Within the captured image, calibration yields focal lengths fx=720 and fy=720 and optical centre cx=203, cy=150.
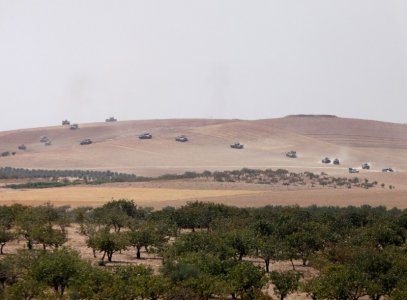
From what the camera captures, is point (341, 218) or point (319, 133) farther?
Result: point (319, 133)

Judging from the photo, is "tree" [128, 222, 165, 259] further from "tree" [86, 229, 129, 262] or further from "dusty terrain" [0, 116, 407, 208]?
"dusty terrain" [0, 116, 407, 208]

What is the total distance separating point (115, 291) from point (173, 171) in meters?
84.0

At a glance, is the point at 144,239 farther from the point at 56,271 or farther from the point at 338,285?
the point at 338,285

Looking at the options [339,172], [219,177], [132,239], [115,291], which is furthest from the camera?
[339,172]

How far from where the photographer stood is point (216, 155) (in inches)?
4953

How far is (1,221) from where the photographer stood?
135 ft

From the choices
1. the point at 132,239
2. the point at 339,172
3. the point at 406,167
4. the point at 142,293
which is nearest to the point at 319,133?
the point at 406,167

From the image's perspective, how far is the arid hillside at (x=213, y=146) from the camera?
116 meters

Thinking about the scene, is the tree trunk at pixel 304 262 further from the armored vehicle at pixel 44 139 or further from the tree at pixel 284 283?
the armored vehicle at pixel 44 139

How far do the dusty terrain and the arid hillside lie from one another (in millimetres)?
166

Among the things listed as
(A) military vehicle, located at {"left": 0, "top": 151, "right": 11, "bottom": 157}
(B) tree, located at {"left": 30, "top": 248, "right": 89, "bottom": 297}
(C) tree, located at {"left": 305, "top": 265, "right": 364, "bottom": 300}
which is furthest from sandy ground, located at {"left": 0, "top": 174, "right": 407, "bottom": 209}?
(A) military vehicle, located at {"left": 0, "top": 151, "right": 11, "bottom": 157}

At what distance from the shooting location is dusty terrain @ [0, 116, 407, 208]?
7006 centimetres

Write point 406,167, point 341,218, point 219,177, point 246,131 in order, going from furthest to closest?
point 246,131 → point 406,167 → point 219,177 → point 341,218

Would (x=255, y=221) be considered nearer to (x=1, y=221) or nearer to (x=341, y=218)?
(x=341, y=218)
